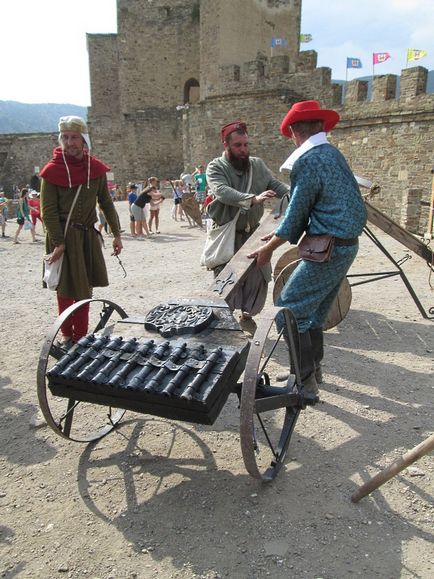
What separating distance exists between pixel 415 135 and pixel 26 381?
39.6 ft

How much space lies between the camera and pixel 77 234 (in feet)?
11.9

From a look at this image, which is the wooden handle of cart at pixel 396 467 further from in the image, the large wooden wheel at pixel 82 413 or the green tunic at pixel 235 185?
the green tunic at pixel 235 185

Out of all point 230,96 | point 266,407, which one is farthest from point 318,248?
point 230,96

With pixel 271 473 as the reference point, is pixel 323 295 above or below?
above

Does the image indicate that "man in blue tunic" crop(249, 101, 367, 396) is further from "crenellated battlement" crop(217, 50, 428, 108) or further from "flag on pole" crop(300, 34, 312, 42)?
"flag on pole" crop(300, 34, 312, 42)

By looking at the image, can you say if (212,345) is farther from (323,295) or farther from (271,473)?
(323,295)

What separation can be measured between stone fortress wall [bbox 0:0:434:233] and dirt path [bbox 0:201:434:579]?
890 centimetres

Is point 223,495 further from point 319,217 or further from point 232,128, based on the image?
point 232,128

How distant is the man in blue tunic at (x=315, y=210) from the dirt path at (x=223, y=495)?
0.56 metres

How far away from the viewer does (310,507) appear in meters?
2.31

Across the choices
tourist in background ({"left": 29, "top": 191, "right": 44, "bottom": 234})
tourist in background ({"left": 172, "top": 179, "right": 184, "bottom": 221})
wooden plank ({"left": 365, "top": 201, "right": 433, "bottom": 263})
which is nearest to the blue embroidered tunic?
wooden plank ({"left": 365, "top": 201, "right": 433, "bottom": 263})

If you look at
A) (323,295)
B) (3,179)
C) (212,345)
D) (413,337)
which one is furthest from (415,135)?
(3,179)

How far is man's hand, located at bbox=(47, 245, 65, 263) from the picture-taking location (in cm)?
353

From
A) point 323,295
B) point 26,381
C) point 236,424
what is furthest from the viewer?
point 26,381
